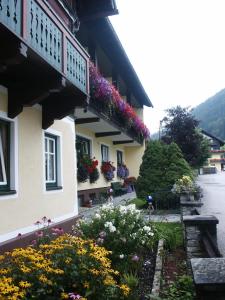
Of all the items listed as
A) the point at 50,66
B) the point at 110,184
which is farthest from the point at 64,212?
the point at 110,184

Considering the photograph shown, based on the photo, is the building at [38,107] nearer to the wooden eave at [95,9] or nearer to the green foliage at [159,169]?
the wooden eave at [95,9]

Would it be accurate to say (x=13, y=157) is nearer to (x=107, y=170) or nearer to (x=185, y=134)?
(x=107, y=170)

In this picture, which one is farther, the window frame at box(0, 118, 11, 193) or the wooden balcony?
the window frame at box(0, 118, 11, 193)

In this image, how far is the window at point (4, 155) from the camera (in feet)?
→ 24.0

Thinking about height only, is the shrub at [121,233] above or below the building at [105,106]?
below

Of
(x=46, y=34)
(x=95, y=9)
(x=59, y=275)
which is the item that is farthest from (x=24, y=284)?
(x=95, y=9)

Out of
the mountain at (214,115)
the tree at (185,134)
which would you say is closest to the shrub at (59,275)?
the tree at (185,134)

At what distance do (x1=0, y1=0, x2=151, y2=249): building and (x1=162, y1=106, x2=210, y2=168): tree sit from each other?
2344cm

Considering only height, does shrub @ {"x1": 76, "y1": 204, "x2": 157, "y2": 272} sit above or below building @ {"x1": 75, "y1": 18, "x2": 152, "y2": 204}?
below

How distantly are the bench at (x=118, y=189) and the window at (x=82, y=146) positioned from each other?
11.8ft

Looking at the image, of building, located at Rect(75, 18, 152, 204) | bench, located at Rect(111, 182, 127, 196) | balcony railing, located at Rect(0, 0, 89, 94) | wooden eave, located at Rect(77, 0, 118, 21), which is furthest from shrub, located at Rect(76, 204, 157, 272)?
bench, located at Rect(111, 182, 127, 196)

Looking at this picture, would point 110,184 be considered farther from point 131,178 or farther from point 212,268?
point 212,268

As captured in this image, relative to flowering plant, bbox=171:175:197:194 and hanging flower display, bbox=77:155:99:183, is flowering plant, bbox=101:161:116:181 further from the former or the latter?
flowering plant, bbox=171:175:197:194

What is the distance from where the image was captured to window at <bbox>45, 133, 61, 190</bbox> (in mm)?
9523
